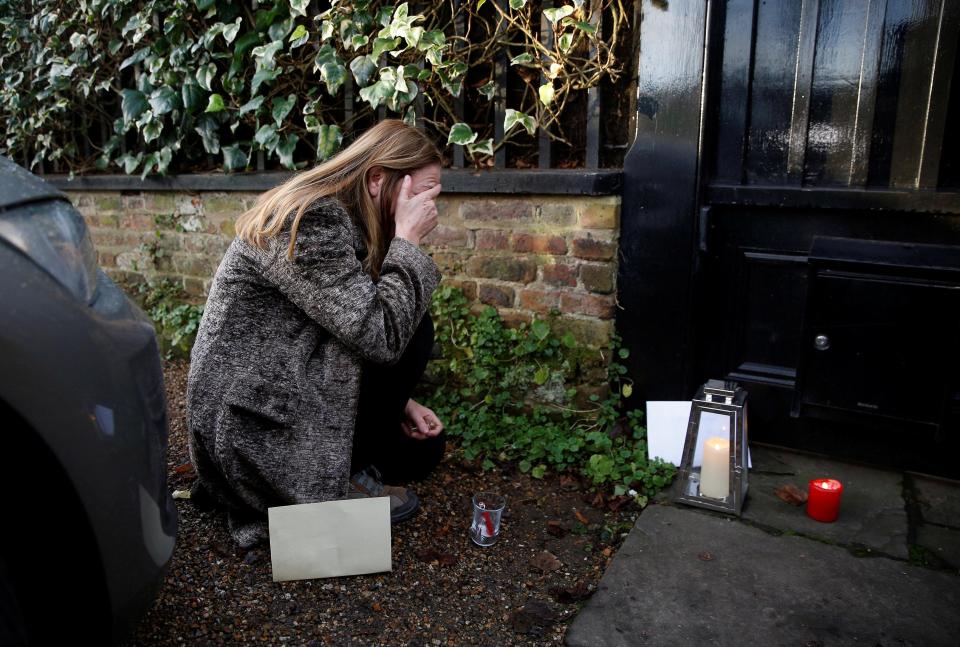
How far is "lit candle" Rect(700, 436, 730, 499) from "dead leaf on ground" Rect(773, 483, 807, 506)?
248mm

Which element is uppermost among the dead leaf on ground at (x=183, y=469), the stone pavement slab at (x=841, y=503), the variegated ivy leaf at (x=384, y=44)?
the variegated ivy leaf at (x=384, y=44)

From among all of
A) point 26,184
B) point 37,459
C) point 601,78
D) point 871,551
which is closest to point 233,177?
point 601,78

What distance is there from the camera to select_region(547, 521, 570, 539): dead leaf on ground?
227 centimetres

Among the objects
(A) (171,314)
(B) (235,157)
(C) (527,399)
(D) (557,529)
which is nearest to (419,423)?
(D) (557,529)

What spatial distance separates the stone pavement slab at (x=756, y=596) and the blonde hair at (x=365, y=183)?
1174 millimetres

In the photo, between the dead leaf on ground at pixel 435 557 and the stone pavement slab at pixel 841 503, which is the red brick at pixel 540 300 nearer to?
the stone pavement slab at pixel 841 503

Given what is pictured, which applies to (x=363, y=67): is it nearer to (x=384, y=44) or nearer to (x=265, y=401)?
(x=384, y=44)

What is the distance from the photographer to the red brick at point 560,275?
2.91m

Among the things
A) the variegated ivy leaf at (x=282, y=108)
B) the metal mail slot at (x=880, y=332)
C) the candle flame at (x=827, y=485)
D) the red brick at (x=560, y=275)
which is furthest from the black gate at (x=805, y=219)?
the variegated ivy leaf at (x=282, y=108)

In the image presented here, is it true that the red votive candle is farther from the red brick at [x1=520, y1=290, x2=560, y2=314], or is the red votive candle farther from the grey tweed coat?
the grey tweed coat

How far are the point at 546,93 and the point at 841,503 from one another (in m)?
1.82

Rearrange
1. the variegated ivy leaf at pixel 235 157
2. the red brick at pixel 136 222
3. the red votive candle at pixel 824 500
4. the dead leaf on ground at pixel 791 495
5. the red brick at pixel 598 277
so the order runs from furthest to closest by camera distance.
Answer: the red brick at pixel 136 222 < the variegated ivy leaf at pixel 235 157 < the red brick at pixel 598 277 < the dead leaf on ground at pixel 791 495 < the red votive candle at pixel 824 500

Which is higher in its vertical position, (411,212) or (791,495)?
(411,212)

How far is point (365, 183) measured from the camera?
2156 millimetres
